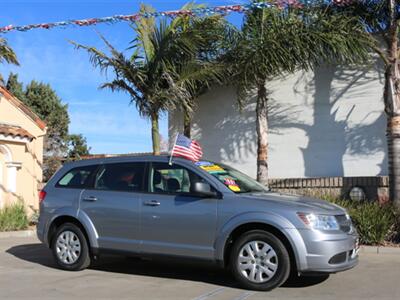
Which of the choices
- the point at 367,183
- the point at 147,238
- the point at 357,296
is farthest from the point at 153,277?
the point at 367,183

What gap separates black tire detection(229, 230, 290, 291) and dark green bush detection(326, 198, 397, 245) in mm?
3628

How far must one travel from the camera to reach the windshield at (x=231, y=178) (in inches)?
300

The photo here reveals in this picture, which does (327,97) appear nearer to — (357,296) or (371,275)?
(371,275)

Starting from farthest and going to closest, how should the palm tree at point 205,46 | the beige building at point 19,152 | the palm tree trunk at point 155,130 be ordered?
the beige building at point 19,152 → the palm tree trunk at point 155,130 → the palm tree at point 205,46

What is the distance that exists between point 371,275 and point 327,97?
7.09m

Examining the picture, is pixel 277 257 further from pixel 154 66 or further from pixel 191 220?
pixel 154 66

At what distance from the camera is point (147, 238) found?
774 cm

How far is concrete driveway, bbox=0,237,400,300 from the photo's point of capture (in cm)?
682

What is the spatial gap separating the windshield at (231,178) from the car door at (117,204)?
1.01 m

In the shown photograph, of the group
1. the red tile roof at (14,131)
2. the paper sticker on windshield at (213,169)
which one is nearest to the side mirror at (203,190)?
the paper sticker on windshield at (213,169)

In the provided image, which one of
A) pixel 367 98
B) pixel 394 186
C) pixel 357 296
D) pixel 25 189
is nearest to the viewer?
pixel 357 296

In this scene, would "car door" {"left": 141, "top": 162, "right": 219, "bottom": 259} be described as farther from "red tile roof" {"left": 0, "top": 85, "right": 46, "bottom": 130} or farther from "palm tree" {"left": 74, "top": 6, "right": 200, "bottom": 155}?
"red tile roof" {"left": 0, "top": 85, "right": 46, "bottom": 130}

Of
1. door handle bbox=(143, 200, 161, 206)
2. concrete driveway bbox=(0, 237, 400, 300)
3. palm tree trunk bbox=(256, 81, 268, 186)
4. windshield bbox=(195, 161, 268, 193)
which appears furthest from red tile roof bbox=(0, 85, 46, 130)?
windshield bbox=(195, 161, 268, 193)

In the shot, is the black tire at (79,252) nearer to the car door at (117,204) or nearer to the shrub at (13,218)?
the car door at (117,204)
